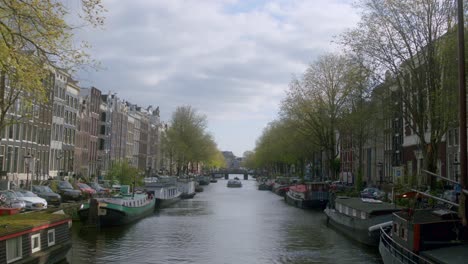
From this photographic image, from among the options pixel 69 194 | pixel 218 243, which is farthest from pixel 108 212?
pixel 69 194

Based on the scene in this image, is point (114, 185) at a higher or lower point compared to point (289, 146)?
lower

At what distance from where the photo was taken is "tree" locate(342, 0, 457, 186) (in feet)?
117

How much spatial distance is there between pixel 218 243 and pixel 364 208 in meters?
9.17

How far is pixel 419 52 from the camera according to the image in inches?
1505

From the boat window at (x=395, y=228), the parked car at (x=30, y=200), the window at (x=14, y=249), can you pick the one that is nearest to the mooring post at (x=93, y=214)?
the parked car at (x=30, y=200)

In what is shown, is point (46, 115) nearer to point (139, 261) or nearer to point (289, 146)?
point (289, 146)

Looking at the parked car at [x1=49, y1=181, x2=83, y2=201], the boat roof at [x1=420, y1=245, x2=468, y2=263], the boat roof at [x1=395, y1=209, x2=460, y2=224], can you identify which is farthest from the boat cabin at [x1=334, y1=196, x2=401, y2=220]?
the parked car at [x1=49, y1=181, x2=83, y2=201]

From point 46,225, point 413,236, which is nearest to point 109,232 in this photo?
point 46,225

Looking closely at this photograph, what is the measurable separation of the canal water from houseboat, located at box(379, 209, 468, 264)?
8.57 meters

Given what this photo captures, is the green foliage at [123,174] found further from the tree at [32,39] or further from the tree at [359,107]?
the tree at [32,39]

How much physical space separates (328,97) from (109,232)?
3547 centimetres

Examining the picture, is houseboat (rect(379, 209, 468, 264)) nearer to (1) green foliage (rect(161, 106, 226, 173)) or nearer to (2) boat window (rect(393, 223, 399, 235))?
(2) boat window (rect(393, 223, 399, 235))

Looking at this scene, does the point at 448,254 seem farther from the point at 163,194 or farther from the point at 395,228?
the point at 163,194

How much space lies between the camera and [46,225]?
73.6 ft
